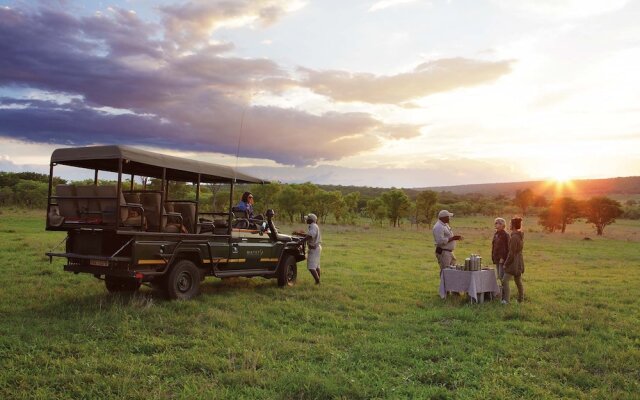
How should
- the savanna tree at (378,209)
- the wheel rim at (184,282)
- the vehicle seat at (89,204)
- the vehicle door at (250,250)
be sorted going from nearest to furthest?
1. the vehicle seat at (89,204)
2. the wheel rim at (184,282)
3. the vehicle door at (250,250)
4. the savanna tree at (378,209)

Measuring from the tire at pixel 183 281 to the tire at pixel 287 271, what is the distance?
290 cm

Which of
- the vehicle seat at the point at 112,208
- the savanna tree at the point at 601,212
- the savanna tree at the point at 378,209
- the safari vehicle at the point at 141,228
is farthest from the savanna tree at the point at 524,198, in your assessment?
the vehicle seat at the point at 112,208

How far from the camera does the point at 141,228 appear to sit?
10078 mm

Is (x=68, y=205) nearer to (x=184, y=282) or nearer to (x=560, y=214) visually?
(x=184, y=282)

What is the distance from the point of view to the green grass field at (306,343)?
6.42 m

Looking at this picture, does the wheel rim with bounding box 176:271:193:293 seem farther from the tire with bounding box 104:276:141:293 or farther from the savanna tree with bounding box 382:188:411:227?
the savanna tree with bounding box 382:188:411:227

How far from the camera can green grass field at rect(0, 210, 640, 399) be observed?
6.42 m

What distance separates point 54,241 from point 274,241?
1523 cm

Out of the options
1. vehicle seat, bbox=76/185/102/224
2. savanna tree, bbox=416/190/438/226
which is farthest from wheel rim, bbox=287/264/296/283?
savanna tree, bbox=416/190/438/226

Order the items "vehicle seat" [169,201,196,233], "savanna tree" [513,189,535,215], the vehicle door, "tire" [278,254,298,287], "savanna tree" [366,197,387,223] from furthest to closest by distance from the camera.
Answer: "savanna tree" [513,189,535,215]
"savanna tree" [366,197,387,223]
"tire" [278,254,298,287]
the vehicle door
"vehicle seat" [169,201,196,233]

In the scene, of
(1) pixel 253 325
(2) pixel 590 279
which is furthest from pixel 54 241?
(2) pixel 590 279

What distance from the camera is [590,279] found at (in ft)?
60.7

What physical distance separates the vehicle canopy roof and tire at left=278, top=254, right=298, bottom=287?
7.22ft

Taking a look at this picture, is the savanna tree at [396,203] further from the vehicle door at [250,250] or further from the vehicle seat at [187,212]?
the vehicle seat at [187,212]
